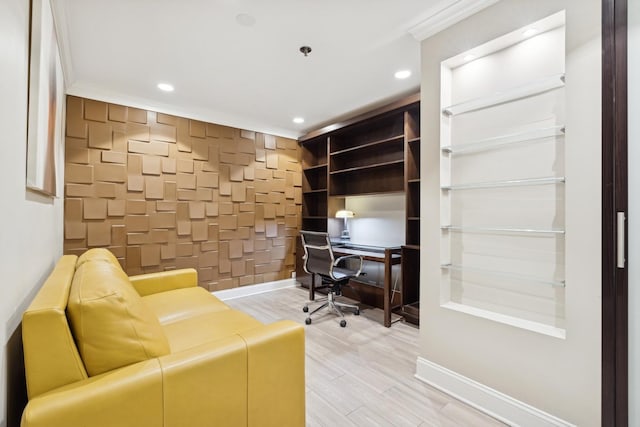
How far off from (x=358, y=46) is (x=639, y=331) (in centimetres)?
241

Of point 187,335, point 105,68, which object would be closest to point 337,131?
point 105,68

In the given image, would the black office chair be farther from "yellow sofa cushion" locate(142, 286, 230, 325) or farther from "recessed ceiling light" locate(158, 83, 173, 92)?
"recessed ceiling light" locate(158, 83, 173, 92)

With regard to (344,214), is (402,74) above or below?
above

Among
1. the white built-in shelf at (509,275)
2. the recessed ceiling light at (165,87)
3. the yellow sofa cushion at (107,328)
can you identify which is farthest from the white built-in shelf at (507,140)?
the recessed ceiling light at (165,87)

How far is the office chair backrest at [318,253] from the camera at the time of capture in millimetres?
3029

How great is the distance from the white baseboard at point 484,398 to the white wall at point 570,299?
0.04 ft

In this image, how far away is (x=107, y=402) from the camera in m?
0.88

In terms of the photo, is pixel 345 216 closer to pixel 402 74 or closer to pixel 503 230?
pixel 402 74

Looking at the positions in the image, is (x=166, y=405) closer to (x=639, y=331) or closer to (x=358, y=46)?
(x=639, y=331)

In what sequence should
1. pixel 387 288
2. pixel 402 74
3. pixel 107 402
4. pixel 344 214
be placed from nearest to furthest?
pixel 107 402, pixel 402 74, pixel 387 288, pixel 344 214

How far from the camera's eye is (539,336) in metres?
1.51

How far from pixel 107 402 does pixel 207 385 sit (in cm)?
31

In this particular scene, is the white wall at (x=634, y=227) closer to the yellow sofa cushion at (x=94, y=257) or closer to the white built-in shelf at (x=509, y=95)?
the white built-in shelf at (x=509, y=95)

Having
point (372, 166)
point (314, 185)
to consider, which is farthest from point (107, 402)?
point (314, 185)
